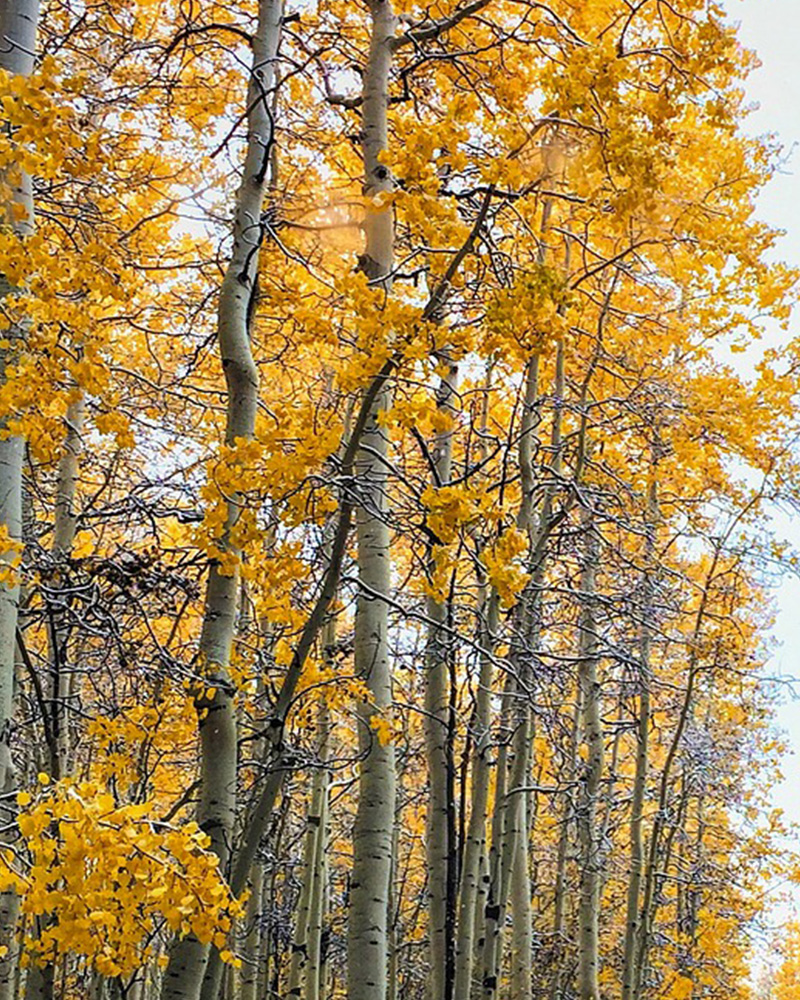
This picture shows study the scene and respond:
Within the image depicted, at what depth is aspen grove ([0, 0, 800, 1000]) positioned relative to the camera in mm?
2971

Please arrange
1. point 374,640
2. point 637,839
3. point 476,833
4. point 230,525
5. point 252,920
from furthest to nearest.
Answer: point 637,839 → point 252,920 → point 476,833 → point 374,640 → point 230,525

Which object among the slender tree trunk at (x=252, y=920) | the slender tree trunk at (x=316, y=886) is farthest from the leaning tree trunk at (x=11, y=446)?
the slender tree trunk at (x=252, y=920)

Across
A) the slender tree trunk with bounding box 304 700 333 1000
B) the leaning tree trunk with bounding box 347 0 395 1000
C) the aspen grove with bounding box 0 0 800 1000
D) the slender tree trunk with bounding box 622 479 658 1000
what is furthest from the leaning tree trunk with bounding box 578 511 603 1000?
the leaning tree trunk with bounding box 347 0 395 1000

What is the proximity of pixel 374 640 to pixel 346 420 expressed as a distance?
9.29 feet

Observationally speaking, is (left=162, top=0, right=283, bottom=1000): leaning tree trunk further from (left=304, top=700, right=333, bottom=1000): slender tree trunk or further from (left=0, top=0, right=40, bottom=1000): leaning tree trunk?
(left=304, top=700, right=333, bottom=1000): slender tree trunk

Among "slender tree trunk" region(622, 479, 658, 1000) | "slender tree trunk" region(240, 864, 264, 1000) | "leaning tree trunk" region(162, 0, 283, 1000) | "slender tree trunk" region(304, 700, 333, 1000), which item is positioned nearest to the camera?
"leaning tree trunk" region(162, 0, 283, 1000)

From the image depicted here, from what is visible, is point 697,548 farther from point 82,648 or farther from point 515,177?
point 515,177

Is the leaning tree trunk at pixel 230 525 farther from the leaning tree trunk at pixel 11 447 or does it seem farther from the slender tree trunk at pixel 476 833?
the slender tree trunk at pixel 476 833

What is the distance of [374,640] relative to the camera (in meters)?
4.36

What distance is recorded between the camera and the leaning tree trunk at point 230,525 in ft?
11.4

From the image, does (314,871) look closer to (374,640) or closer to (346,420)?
(346,420)

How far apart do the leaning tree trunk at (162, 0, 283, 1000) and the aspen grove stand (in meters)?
0.01

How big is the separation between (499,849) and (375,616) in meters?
1.54

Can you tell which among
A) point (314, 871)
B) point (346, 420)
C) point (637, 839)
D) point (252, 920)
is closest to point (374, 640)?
point (346, 420)
